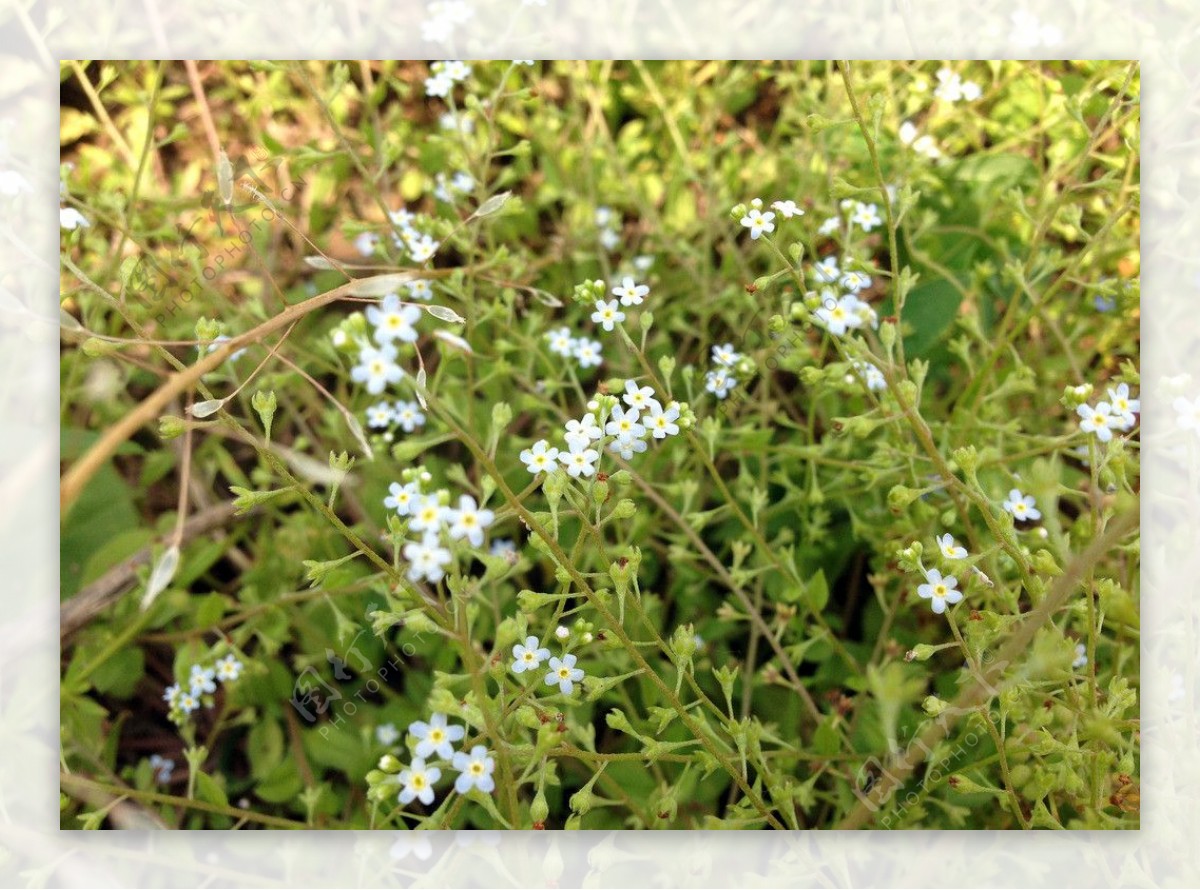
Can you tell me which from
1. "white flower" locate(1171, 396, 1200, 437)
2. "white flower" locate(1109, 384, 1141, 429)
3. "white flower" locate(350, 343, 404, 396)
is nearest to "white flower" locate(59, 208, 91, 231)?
"white flower" locate(350, 343, 404, 396)

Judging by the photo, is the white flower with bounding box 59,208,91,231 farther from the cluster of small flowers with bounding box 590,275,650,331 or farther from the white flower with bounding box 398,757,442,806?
the white flower with bounding box 398,757,442,806

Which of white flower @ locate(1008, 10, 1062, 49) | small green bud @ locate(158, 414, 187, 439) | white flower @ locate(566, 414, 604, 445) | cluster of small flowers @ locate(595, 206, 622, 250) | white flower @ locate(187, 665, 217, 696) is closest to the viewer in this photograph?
small green bud @ locate(158, 414, 187, 439)

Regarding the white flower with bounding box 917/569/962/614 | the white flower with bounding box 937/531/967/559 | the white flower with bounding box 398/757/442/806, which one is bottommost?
the white flower with bounding box 398/757/442/806

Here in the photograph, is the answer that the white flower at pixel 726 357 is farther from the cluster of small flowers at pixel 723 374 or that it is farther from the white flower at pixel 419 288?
the white flower at pixel 419 288

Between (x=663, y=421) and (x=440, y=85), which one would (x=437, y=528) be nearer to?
(x=663, y=421)

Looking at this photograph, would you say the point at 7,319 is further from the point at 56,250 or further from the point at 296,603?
the point at 296,603

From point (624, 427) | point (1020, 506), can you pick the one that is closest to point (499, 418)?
point (624, 427)

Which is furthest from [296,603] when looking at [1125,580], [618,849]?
[1125,580]

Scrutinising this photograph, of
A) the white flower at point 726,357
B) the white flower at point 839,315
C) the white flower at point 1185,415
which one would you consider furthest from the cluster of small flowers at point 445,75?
the white flower at point 1185,415

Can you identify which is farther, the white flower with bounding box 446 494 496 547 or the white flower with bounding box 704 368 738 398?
the white flower with bounding box 704 368 738 398
